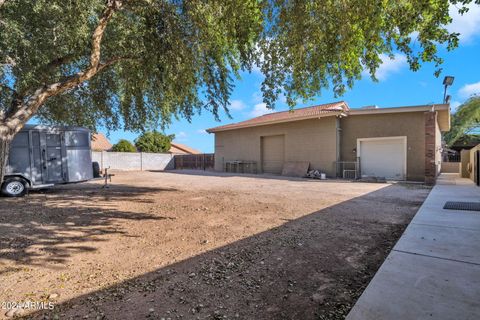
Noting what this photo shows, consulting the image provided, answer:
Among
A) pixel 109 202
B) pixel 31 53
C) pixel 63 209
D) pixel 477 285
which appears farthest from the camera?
pixel 109 202

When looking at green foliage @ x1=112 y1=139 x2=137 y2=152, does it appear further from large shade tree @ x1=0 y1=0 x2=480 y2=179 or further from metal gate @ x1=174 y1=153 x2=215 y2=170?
large shade tree @ x1=0 y1=0 x2=480 y2=179

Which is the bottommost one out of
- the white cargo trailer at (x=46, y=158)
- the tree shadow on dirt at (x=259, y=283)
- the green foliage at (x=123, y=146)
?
the tree shadow on dirt at (x=259, y=283)

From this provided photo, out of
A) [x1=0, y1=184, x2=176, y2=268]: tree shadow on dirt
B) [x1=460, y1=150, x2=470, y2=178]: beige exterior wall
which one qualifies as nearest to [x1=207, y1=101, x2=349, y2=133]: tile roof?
[x1=460, y1=150, x2=470, y2=178]: beige exterior wall

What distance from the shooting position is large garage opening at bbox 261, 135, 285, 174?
62.2 feet

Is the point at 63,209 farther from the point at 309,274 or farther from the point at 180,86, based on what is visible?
the point at 309,274

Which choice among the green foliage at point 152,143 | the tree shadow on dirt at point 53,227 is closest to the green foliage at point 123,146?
the green foliage at point 152,143

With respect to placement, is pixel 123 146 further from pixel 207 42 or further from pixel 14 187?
pixel 207 42

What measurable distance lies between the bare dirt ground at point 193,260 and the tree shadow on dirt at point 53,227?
20 millimetres

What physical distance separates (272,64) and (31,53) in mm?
5120

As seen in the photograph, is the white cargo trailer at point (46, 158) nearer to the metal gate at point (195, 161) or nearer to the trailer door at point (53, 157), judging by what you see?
the trailer door at point (53, 157)

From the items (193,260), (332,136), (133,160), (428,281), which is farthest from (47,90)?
(133,160)

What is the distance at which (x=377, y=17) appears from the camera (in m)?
4.05

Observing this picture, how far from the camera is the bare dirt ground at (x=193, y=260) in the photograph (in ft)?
7.80

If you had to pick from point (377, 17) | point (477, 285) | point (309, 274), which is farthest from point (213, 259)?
point (377, 17)
